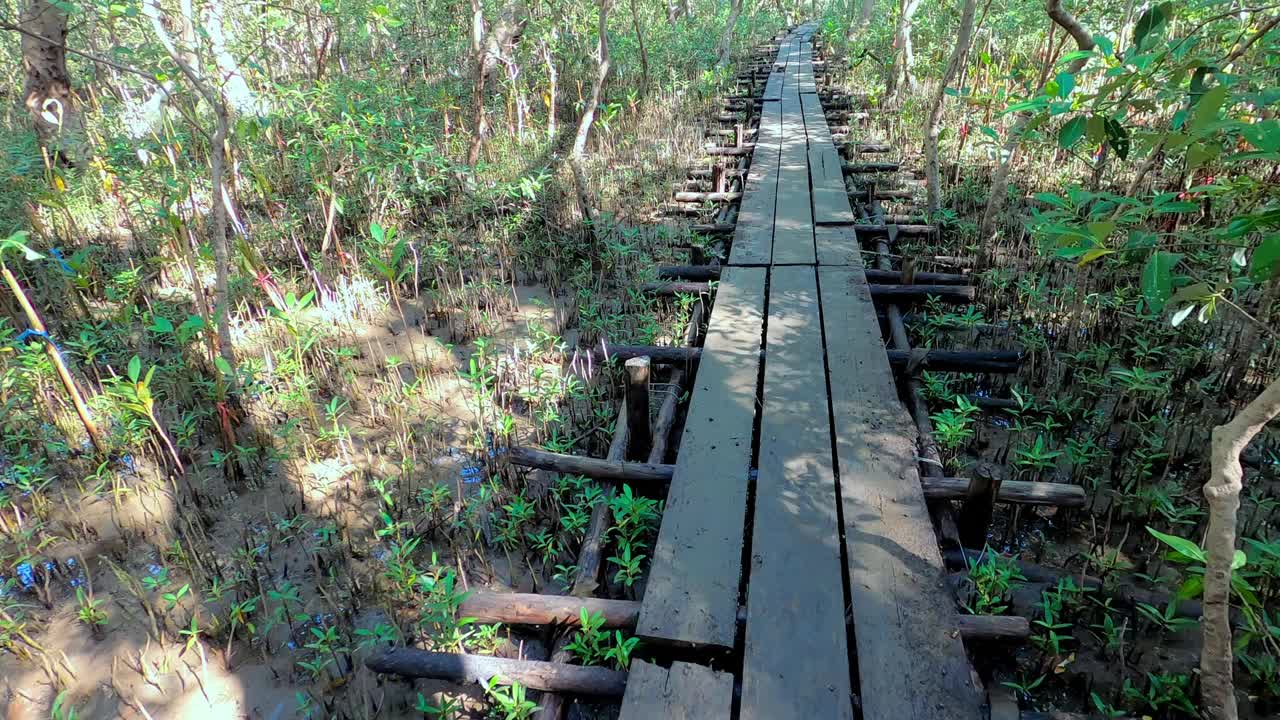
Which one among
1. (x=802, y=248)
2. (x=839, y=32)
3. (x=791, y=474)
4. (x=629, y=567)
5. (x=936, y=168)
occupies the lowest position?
(x=629, y=567)

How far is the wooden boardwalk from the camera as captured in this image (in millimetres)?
1828

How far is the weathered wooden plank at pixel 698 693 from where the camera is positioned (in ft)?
5.86

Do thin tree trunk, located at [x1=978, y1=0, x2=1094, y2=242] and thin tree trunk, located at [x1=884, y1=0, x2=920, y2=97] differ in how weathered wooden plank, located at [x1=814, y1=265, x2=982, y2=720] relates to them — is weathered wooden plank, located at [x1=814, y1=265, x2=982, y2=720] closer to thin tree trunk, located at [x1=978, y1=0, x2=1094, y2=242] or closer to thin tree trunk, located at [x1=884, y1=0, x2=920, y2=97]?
thin tree trunk, located at [x1=978, y1=0, x2=1094, y2=242]

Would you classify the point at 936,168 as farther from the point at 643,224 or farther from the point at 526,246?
the point at 526,246

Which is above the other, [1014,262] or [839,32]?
[839,32]

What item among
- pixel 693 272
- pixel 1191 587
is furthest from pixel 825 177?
pixel 1191 587

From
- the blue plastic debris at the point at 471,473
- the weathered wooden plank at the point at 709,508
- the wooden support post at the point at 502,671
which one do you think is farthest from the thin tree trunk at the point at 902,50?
the wooden support post at the point at 502,671

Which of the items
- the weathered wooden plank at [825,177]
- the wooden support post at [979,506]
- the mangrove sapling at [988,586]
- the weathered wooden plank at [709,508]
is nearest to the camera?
the weathered wooden plank at [709,508]

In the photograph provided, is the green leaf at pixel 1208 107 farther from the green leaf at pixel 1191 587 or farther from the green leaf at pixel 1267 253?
the green leaf at pixel 1191 587

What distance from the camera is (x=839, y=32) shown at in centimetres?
1805

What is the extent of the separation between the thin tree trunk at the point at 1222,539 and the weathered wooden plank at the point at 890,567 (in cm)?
60

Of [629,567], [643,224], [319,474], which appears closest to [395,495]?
[319,474]

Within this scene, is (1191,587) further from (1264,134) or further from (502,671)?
(502,671)

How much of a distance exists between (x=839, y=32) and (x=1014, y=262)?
622 inches
